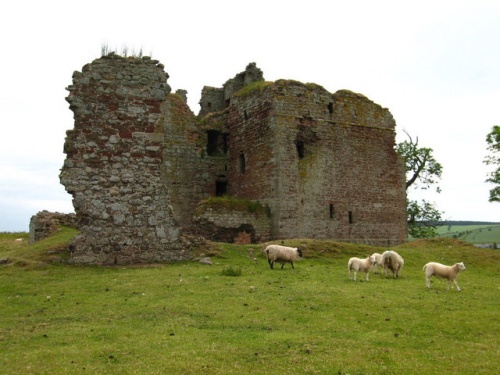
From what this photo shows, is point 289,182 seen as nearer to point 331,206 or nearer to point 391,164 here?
point 331,206

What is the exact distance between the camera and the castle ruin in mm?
15555

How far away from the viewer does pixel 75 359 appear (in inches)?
255

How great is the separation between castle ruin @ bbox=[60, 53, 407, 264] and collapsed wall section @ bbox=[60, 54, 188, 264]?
3 cm

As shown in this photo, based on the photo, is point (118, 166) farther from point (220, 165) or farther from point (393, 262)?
point (220, 165)

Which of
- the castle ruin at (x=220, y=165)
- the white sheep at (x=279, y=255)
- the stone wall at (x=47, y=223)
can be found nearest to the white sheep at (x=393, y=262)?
the white sheep at (x=279, y=255)

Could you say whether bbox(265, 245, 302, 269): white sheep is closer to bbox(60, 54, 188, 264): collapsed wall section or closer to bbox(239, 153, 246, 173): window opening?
bbox(60, 54, 188, 264): collapsed wall section

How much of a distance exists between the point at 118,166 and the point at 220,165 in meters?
12.9

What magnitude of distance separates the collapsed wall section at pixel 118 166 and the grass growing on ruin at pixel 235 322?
1101mm

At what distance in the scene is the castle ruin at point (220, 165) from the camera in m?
15.6

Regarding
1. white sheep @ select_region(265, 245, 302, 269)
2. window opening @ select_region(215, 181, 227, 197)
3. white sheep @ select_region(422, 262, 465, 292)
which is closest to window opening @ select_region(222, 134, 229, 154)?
window opening @ select_region(215, 181, 227, 197)

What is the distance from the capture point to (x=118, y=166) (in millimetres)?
15719

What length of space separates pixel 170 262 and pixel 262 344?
9249 millimetres

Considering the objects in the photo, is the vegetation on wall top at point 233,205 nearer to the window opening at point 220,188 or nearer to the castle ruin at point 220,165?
the castle ruin at point 220,165

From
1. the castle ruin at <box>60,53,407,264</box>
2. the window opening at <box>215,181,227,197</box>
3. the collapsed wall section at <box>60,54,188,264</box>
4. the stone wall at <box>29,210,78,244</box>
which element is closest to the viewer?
the collapsed wall section at <box>60,54,188,264</box>
